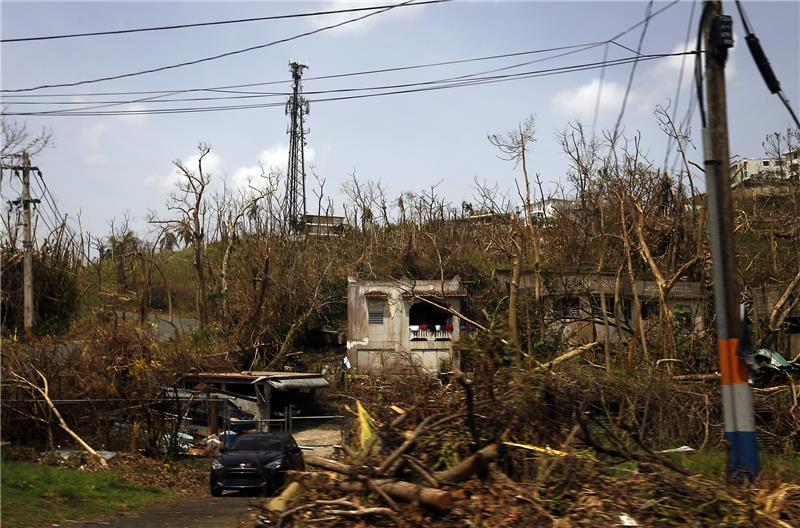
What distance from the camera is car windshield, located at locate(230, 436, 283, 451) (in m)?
17.2

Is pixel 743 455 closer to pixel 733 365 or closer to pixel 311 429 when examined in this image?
pixel 733 365

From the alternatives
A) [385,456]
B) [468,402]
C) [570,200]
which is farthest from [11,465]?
[570,200]

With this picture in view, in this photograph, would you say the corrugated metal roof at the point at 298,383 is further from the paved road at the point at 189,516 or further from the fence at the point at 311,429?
the paved road at the point at 189,516

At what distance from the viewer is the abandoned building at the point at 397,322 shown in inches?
1249

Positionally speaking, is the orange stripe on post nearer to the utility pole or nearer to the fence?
the utility pole

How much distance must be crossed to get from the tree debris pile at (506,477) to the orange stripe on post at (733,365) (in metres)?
1.25

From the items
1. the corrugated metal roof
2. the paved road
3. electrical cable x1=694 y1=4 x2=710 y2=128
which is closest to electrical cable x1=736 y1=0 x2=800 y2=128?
electrical cable x1=694 y1=4 x2=710 y2=128

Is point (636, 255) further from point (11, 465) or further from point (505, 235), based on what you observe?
point (11, 465)

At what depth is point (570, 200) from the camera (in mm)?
38156

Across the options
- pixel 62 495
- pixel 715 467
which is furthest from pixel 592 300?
pixel 62 495

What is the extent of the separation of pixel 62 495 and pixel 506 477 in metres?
8.59

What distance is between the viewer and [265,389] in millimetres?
26156

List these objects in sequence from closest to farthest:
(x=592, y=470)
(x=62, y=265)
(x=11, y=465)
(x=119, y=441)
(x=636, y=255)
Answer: (x=592, y=470), (x=11, y=465), (x=119, y=441), (x=636, y=255), (x=62, y=265)

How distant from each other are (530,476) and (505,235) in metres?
24.6
